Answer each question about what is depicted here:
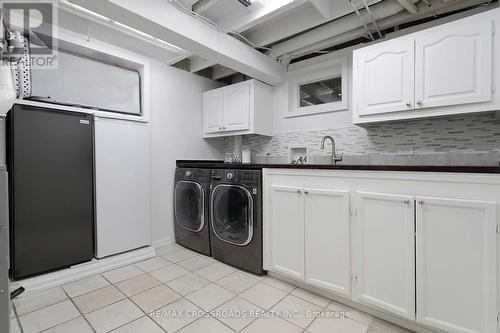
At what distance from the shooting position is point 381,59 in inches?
75.8

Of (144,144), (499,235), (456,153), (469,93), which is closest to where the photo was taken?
(499,235)

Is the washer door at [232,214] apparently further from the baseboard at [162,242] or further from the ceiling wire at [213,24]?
the ceiling wire at [213,24]

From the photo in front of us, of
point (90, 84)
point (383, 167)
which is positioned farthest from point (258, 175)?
point (90, 84)

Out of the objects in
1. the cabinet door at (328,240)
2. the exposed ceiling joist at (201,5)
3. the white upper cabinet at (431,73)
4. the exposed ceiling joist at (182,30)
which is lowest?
the cabinet door at (328,240)

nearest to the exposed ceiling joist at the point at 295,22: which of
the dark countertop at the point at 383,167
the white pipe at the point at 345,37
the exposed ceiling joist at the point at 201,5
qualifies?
the white pipe at the point at 345,37

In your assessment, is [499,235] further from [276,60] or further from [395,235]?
[276,60]

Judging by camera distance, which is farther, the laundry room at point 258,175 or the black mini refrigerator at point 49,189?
the black mini refrigerator at point 49,189

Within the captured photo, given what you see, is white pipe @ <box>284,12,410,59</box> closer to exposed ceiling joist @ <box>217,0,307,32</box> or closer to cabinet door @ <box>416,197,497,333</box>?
exposed ceiling joist @ <box>217,0,307,32</box>

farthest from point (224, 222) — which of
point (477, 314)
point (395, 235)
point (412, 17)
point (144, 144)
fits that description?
point (412, 17)

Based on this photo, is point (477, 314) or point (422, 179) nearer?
point (477, 314)

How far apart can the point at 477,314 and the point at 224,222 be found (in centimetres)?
183

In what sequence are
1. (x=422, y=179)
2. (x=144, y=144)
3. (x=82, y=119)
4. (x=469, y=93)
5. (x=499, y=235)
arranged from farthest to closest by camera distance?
(x=144, y=144) < (x=82, y=119) < (x=469, y=93) < (x=422, y=179) < (x=499, y=235)

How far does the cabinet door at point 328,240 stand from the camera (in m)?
1.62

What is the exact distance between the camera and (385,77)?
1908 millimetres
